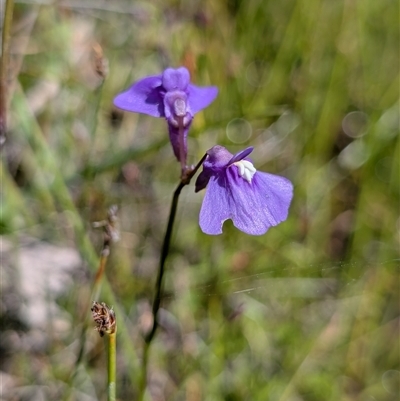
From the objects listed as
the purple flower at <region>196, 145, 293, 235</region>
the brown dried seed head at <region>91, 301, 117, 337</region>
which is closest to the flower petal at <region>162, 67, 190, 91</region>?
the purple flower at <region>196, 145, 293, 235</region>

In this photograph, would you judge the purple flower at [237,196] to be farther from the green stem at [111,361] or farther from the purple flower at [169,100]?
the green stem at [111,361]

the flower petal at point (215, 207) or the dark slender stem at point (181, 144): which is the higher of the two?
Result: the dark slender stem at point (181, 144)

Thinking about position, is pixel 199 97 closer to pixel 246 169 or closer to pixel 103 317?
pixel 246 169

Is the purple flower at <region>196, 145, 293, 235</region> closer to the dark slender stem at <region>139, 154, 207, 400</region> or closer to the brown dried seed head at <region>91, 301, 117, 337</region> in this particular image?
the dark slender stem at <region>139, 154, 207, 400</region>

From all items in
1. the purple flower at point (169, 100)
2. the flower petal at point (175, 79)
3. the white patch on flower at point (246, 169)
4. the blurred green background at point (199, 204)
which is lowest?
the blurred green background at point (199, 204)

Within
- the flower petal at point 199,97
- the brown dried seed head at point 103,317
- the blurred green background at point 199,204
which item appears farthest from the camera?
the blurred green background at point 199,204

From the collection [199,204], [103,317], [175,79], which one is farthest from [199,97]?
[199,204]

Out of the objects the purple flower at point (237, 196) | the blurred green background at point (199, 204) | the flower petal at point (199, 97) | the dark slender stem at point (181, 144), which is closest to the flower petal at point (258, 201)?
the purple flower at point (237, 196)
